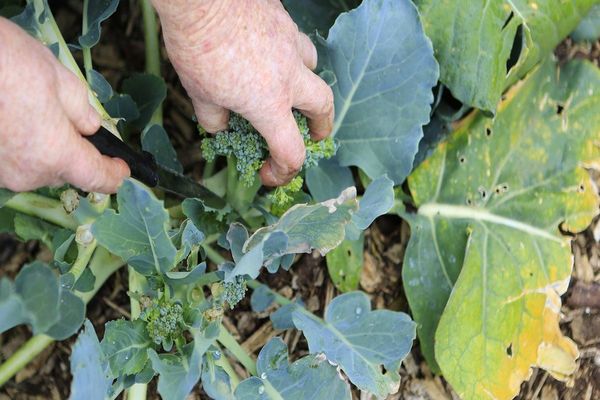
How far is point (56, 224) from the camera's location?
1473 mm

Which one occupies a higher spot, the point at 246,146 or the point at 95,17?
the point at 95,17

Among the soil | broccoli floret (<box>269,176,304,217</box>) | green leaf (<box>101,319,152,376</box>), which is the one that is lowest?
the soil

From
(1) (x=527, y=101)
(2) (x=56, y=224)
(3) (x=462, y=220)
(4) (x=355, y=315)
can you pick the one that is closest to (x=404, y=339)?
(4) (x=355, y=315)

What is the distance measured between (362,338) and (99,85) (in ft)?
2.39

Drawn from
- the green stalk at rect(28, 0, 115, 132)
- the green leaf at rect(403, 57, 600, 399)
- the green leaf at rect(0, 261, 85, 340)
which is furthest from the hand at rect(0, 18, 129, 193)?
the green leaf at rect(403, 57, 600, 399)

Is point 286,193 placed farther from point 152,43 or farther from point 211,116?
point 152,43

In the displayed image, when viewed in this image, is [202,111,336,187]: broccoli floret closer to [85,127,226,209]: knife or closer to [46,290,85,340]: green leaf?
[85,127,226,209]: knife

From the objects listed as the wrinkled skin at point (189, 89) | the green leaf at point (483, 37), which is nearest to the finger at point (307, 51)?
the wrinkled skin at point (189, 89)

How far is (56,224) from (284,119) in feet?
1.95

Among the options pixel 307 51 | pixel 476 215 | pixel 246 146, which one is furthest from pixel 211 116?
pixel 476 215

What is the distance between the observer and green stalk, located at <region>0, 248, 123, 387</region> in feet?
4.95

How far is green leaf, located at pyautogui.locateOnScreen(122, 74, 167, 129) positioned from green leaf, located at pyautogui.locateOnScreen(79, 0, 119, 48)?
6.5 inches

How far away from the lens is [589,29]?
5.73ft

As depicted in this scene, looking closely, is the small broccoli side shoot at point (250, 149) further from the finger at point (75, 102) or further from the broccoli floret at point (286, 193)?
the finger at point (75, 102)
